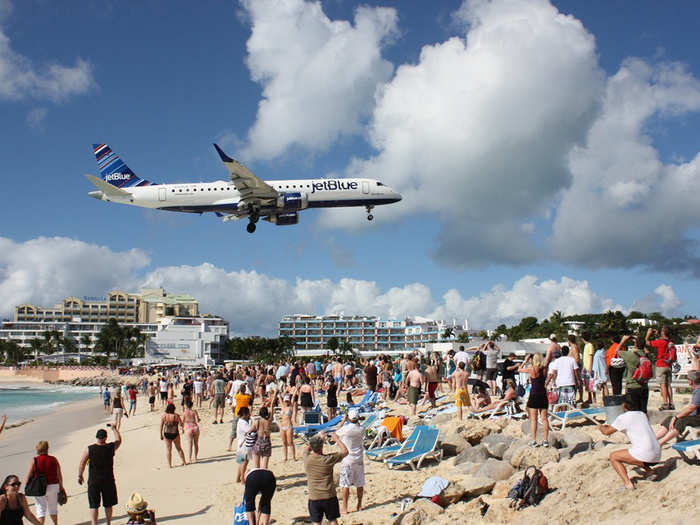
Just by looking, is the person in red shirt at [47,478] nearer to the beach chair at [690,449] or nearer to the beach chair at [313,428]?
the beach chair at [313,428]

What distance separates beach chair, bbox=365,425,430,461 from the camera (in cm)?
1079

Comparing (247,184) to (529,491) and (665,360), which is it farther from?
(529,491)

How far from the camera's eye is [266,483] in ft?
22.1

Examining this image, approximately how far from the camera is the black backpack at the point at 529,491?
7.14m

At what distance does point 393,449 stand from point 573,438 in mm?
3326

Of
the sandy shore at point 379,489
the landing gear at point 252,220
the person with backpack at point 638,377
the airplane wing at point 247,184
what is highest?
the airplane wing at point 247,184

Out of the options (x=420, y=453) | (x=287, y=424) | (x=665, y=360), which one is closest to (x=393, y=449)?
(x=420, y=453)

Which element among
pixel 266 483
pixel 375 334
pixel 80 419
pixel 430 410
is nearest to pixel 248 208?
pixel 80 419

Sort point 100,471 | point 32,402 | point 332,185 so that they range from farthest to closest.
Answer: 1. point 32,402
2. point 332,185
3. point 100,471

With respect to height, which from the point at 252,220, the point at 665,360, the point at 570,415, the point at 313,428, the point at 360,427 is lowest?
the point at 313,428

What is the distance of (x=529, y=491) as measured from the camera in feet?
23.4

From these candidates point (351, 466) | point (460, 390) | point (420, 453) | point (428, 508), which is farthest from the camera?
point (460, 390)

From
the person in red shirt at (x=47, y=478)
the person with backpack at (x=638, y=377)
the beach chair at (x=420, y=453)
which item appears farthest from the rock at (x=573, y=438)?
the person in red shirt at (x=47, y=478)

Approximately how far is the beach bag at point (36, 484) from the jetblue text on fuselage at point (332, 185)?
24221 mm
